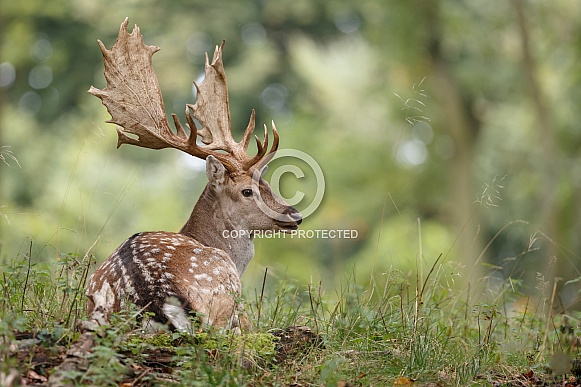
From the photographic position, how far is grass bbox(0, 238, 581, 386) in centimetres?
428

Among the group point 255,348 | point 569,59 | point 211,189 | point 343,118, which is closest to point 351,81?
point 343,118

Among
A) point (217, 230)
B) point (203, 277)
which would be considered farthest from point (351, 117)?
point (203, 277)

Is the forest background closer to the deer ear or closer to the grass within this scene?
the deer ear

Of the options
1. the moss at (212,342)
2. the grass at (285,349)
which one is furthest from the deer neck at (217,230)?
the moss at (212,342)

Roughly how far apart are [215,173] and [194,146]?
294mm

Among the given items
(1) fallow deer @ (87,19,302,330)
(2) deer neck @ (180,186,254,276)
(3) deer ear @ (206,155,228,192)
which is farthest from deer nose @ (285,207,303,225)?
(3) deer ear @ (206,155,228,192)

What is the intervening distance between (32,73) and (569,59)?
19.6 m

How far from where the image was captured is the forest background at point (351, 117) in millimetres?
18016

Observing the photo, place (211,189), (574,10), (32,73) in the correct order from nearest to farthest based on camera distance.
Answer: (211,189) < (574,10) < (32,73)

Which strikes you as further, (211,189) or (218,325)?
(211,189)

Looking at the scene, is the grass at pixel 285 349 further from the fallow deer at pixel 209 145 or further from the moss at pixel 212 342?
the fallow deer at pixel 209 145

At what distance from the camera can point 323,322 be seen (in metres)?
5.55

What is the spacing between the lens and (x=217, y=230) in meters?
6.66

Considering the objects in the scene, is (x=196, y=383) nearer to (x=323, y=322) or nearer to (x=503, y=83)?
(x=323, y=322)
